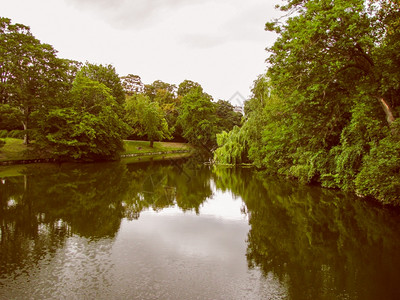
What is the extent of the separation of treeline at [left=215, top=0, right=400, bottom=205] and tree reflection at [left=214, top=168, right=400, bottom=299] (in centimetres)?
150

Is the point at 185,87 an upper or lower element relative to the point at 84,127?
upper

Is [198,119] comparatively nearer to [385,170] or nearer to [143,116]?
[143,116]

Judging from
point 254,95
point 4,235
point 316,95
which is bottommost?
point 4,235

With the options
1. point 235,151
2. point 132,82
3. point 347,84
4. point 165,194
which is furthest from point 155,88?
point 347,84

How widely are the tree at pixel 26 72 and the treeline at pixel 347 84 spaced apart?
24.1 metres

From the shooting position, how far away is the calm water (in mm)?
5094

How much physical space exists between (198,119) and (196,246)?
137ft

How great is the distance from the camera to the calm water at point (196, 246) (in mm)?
5094

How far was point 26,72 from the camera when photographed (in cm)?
2814

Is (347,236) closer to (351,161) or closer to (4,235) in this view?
(351,161)

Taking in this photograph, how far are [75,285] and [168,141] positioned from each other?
169 ft

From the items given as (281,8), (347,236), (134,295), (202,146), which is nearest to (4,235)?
(134,295)

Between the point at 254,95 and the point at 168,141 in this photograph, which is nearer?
the point at 254,95

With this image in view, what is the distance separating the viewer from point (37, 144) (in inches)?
1105
